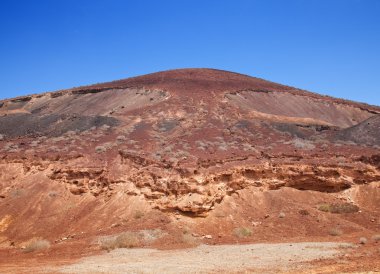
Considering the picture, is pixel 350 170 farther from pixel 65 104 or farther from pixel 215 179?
pixel 65 104

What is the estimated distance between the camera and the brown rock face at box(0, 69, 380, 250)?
2197 centimetres

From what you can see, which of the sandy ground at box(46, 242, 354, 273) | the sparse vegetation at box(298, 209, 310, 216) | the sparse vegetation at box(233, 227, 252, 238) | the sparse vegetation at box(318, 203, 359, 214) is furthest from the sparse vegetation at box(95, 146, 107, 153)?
the sparse vegetation at box(318, 203, 359, 214)

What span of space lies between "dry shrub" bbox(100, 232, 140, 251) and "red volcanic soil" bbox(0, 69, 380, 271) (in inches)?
9.7

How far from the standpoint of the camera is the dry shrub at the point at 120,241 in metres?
17.9

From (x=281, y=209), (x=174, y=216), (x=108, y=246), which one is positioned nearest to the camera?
(x=108, y=246)

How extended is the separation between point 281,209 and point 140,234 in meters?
8.04

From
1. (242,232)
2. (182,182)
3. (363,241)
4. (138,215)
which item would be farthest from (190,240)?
(363,241)

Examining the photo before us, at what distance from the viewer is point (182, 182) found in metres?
22.3

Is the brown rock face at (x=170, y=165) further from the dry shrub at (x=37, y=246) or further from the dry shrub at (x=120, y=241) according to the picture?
the dry shrub at (x=37, y=246)

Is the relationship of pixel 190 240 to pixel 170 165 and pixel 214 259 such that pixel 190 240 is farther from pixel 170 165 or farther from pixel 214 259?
pixel 170 165

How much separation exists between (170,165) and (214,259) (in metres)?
9.72

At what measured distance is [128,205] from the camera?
72.1 ft

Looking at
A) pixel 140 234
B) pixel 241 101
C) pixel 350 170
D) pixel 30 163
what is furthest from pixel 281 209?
pixel 241 101

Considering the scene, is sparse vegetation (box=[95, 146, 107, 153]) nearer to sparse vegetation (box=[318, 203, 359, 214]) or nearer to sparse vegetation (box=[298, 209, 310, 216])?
sparse vegetation (box=[298, 209, 310, 216])
